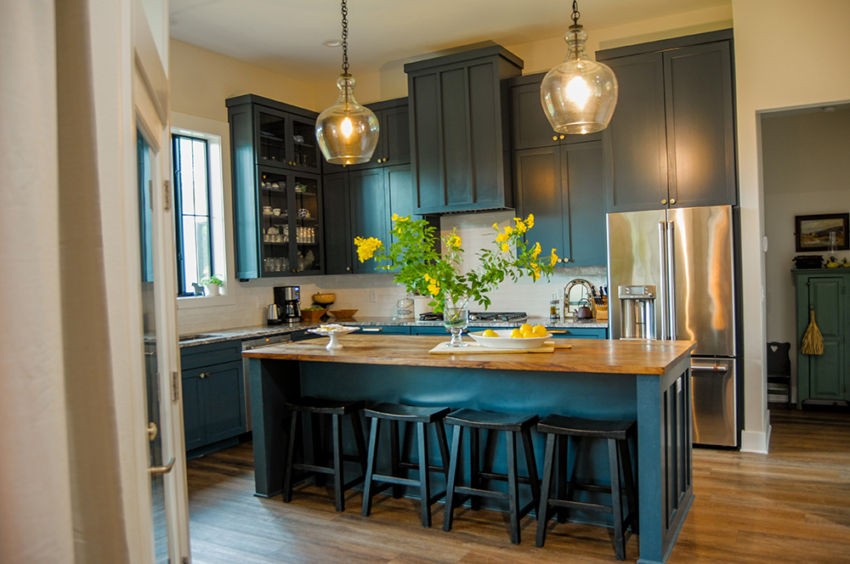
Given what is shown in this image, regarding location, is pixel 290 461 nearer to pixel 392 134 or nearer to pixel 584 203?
pixel 584 203

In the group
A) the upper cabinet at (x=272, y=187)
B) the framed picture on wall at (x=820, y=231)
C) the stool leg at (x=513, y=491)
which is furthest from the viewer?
the framed picture on wall at (x=820, y=231)

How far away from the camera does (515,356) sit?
Answer: 10.6 feet

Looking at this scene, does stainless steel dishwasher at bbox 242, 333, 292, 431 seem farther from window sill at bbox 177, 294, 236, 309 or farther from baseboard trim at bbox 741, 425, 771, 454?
baseboard trim at bbox 741, 425, 771, 454

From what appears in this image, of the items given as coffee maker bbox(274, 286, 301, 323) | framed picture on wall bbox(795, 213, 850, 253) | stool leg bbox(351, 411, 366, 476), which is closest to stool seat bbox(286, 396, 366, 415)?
stool leg bbox(351, 411, 366, 476)

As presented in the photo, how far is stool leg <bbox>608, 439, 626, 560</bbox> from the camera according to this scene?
2883mm

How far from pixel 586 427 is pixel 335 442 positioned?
1.41 meters

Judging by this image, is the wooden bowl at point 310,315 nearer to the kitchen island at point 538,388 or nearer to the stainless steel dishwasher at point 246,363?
the stainless steel dishwasher at point 246,363

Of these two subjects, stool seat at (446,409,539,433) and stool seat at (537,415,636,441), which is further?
stool seat at (446,409,539,433)

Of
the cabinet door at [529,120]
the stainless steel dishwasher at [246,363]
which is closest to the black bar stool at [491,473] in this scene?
the stainless steel dishwasher at [246,363]

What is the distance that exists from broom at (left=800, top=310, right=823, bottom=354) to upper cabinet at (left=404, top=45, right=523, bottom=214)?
2.89 metres

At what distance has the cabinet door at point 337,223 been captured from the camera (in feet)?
21.0

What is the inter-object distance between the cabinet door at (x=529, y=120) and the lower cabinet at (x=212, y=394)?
2.87 metres

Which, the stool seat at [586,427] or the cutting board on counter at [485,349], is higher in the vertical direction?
the cutting board on counter at [485,349]

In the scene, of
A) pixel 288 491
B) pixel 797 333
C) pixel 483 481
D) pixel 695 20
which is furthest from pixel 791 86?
pixel 288 491
